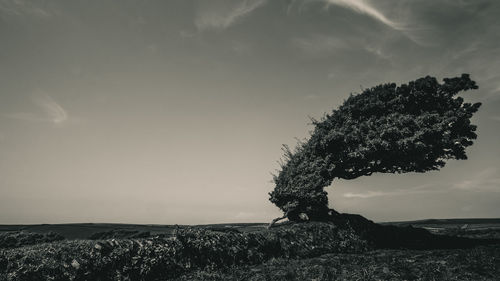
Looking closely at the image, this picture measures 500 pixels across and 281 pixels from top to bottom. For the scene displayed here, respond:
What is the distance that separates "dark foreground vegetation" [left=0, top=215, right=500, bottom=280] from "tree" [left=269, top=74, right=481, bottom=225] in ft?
15.6

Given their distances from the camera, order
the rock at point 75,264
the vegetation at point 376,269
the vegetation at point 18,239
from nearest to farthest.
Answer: the rock at point 75,264 < the vegetation at point 376,269 < the vegetation at point 18,239

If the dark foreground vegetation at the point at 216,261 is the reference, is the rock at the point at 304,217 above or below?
above

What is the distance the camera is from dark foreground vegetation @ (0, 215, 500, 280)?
901 cm

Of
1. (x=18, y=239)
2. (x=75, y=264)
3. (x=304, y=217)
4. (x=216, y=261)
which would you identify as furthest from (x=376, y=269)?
(x=18, y=239)

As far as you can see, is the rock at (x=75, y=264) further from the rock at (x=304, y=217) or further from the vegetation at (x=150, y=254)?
the rock at (x=304, y=217)

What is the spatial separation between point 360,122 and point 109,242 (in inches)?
668

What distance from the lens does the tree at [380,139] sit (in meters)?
18.6

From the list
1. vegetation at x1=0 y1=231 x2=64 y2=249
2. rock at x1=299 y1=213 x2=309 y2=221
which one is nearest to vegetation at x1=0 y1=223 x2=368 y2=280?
rock at x1=299 y1=213 x2=309 y2=221

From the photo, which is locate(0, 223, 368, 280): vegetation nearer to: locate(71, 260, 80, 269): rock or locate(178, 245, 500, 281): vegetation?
locate(71, 260, 80, 269): rock

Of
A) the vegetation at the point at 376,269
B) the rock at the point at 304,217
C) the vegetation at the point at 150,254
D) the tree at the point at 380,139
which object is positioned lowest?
the vegetation at the point at 376,269

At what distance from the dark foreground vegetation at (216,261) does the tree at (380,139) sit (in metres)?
4.75

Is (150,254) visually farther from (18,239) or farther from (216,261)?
(18,239)

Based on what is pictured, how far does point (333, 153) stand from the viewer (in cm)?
2103

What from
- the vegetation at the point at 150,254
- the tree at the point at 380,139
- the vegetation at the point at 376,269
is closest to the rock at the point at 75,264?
the vegetation at the point at 150,254
